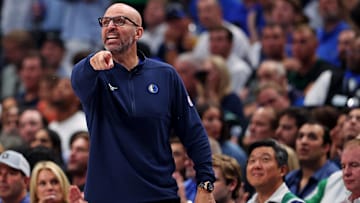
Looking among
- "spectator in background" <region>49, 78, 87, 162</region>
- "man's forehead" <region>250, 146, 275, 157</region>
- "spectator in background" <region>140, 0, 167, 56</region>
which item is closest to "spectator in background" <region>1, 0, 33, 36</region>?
"spectator in background" <region>140, 0, 167, 56</region>

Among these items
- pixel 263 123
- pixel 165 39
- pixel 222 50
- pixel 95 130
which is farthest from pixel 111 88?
pixel 165 39

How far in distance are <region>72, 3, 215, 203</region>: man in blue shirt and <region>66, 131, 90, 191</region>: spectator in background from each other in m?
3.48

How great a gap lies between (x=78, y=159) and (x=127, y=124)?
387 centimetres

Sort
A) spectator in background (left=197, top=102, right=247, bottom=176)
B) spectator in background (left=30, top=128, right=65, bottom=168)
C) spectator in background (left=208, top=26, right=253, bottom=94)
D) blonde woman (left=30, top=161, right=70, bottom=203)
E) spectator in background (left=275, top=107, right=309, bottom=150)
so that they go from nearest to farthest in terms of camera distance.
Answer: blonde woman (left=30, top=161, right=70, bottom=203) → spectator in background (left=275, top=107, right=309, bottom=150) → spectator in background (left=197, top=102, right=247, bottom=176) → spectator in background (left=30, top=128, right=65, bottom=168) → spectator in background (left=208, top=26, right=253, bottom=94)

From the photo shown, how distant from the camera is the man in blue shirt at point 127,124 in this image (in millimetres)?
7746

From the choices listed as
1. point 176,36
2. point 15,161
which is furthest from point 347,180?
point 176,36

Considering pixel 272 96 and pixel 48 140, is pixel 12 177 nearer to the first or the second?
pixel 48 140

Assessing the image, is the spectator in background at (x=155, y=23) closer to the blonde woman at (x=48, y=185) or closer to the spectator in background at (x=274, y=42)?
the spectator in background at (x=274, y=42)

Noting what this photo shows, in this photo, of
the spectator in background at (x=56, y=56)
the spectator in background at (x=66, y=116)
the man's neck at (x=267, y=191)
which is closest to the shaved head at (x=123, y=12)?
the man's neck at (x=267, y=191)

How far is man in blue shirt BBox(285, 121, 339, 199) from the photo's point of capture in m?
10.4

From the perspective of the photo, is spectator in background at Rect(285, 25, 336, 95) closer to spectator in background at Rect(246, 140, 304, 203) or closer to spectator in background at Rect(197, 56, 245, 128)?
spectator in background at Rect(197, 56, 245, 128)

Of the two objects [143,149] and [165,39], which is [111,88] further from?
[165,39]

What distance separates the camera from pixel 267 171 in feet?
31.3

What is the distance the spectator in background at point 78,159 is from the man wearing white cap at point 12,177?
101 cm
